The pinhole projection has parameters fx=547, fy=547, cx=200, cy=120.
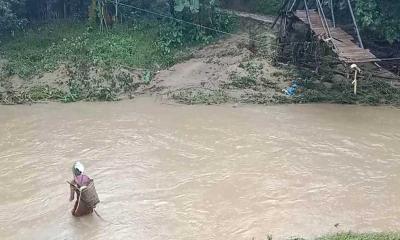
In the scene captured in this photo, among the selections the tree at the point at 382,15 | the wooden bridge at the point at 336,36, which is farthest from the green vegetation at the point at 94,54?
the tree at the point at 382,15

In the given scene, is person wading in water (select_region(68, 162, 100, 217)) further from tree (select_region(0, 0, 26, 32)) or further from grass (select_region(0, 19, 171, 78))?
tree (select_region(0, 0, 26, 32))

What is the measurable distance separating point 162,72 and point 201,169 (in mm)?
6095

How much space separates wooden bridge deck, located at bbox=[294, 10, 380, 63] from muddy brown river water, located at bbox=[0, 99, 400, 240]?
144 centimetres

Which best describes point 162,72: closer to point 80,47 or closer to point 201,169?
point 80,47

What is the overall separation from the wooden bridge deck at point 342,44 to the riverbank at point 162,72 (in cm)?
92

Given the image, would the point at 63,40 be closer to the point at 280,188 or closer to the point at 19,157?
the point at 19,157

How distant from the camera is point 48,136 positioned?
12.0m

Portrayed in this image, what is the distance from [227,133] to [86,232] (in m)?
4.64

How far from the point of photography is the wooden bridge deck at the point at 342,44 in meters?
11.8

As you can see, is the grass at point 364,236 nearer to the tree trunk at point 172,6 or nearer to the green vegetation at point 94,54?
the green vegetation at point 94,54

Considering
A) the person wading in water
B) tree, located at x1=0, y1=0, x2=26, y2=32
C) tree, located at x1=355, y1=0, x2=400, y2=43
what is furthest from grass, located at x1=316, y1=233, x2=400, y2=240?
tree, located at x1=0, y1=0, x2=26, y2=32

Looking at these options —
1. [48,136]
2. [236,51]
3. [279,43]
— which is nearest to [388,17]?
[279,43]

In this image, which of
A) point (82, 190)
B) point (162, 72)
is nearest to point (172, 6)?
point (162, 72)

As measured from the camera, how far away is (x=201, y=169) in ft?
33.2
